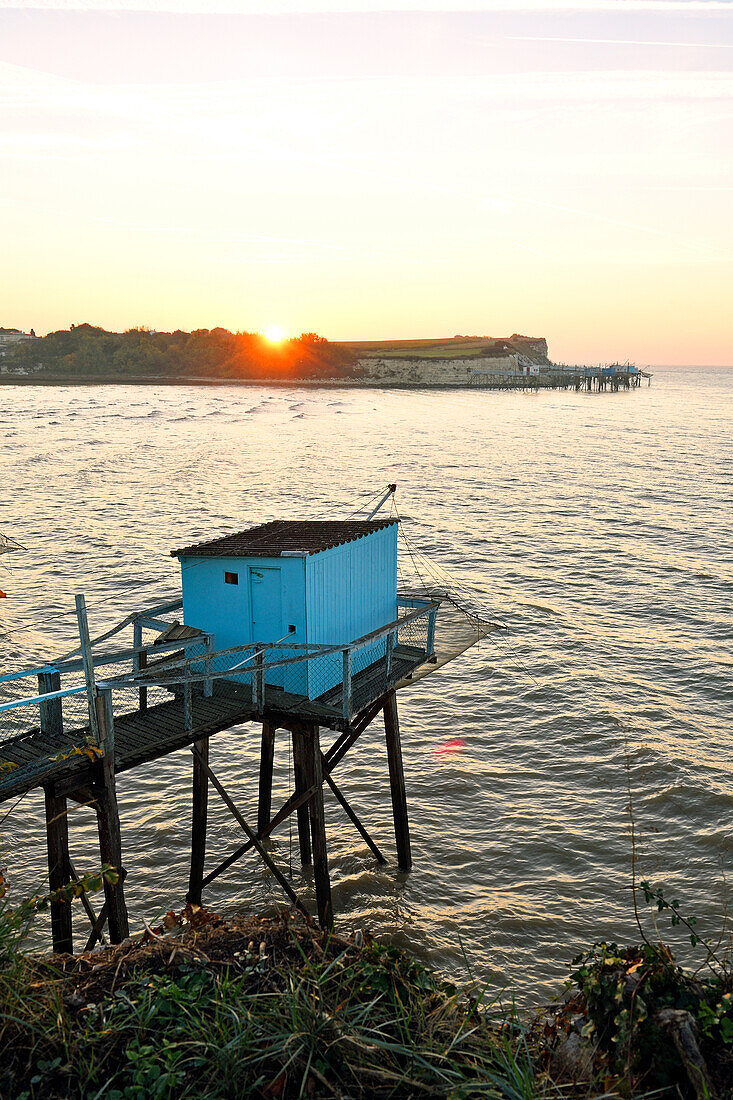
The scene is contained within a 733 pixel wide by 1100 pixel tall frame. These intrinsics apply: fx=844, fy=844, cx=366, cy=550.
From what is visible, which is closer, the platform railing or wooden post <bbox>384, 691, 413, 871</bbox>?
the platform railing

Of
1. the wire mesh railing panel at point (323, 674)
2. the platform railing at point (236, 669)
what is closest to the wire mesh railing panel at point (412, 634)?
the platform railing at point (236, 669)

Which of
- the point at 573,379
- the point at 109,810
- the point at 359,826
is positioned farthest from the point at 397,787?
the point at 573,379

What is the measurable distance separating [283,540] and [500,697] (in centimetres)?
1050

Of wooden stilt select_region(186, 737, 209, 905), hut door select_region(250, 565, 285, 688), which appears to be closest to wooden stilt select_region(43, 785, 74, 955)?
wooden stilt select_region(186, 737, 209, 905)

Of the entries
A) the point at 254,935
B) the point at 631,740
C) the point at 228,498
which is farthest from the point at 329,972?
the point at 228,498

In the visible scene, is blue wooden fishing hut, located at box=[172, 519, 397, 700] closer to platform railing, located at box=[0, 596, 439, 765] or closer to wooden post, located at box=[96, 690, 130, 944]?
platform railing, located at box=[0, 596, 439, 765]

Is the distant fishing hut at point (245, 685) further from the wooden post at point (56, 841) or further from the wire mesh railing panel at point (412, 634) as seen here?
the wire mesh railing panel at point (412, 634)

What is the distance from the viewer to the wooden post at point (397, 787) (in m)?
15.4

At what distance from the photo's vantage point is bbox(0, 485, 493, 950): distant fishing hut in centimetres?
1058

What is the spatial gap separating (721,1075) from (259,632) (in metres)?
9.48

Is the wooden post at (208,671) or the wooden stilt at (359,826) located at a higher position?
the wooden post at (208,671)

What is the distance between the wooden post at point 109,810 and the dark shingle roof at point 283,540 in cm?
372

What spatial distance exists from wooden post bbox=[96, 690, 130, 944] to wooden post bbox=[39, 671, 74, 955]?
48 centimetres

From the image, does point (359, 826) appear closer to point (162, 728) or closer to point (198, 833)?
point (198, 833)
